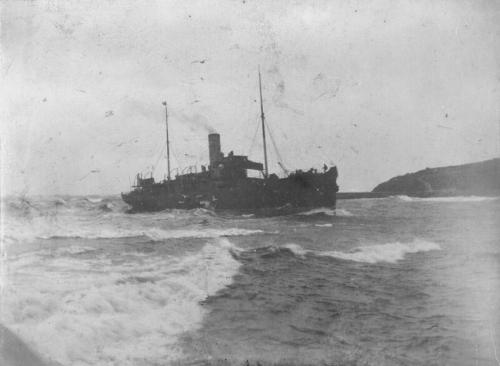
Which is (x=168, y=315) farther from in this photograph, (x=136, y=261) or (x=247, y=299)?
(x=136, y=261)

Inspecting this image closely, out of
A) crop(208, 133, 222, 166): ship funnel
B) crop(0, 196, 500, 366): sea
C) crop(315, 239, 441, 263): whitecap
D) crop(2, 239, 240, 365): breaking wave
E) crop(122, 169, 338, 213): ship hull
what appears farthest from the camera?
crop(208, 133, 222, 166): ship funnel

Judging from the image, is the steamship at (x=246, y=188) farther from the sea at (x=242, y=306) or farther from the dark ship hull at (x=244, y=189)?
the sea at (x=242, y=306)

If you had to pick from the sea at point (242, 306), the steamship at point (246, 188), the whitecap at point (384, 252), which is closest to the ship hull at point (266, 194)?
the steamship at point (246, 188)

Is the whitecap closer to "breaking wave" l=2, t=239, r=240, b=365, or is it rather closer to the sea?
the sea

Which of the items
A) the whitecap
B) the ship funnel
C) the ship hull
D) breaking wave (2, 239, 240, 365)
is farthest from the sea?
the ship funnel

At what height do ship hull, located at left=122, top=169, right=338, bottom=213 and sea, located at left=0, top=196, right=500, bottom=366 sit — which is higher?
ship hull, located at left=122, top=169, right=338, bottom=213

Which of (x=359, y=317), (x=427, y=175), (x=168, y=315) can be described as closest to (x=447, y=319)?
(x=359, y=317)

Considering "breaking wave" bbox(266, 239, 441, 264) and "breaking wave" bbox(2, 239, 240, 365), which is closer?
"breaking wave" bbox(2, 239, 240, 365)

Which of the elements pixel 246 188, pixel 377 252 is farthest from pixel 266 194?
pixel 377 252
